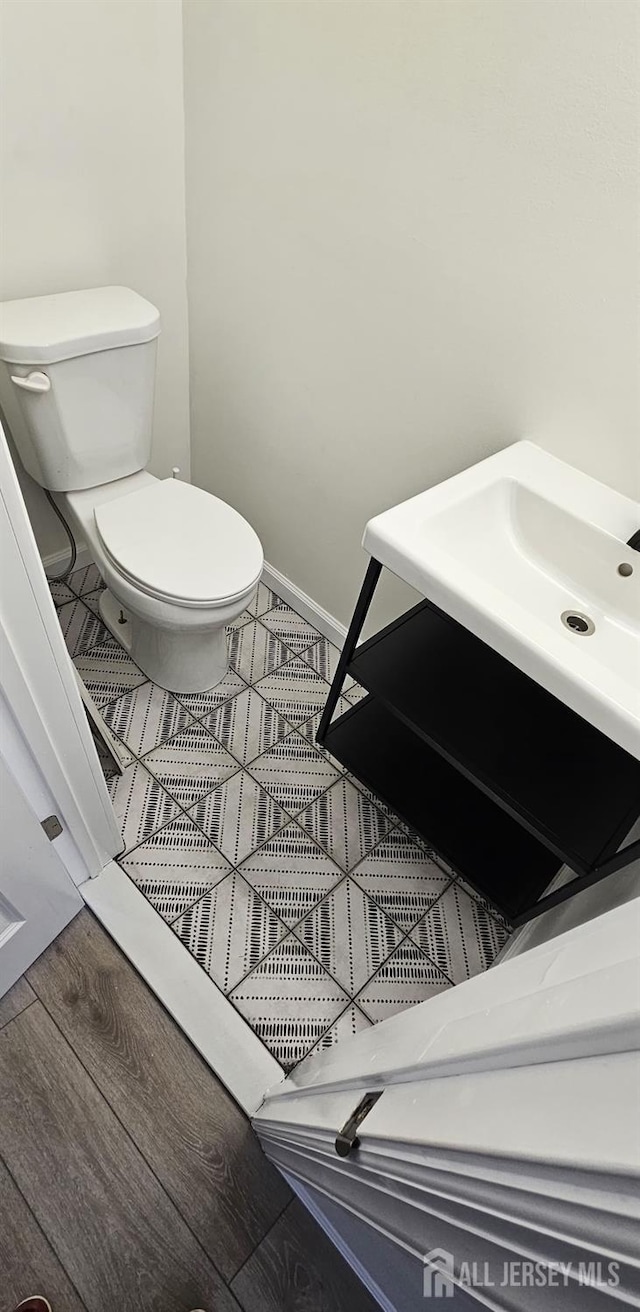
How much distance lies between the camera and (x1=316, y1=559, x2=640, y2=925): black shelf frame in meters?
1.08

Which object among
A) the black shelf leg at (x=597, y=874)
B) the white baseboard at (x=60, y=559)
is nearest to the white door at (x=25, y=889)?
the black shelf leg at (x=597, y=874)

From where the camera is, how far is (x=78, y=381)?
1.47 meters

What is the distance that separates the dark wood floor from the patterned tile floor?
17cm

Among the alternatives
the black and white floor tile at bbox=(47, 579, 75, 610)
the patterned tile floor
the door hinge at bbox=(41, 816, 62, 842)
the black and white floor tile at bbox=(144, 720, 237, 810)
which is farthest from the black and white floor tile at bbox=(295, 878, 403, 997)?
the black and white floor tile at bbox=(47, 579, 75, 610)

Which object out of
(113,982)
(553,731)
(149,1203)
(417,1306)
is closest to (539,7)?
(553,731)

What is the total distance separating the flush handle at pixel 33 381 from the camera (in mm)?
1390

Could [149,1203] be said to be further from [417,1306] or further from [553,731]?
[553,731]

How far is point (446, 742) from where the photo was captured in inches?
46.2

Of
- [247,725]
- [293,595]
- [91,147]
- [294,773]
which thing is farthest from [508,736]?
[91,147]

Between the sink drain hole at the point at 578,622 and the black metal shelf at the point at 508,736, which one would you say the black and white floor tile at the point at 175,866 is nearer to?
the black metal shelf at the point at 508,736

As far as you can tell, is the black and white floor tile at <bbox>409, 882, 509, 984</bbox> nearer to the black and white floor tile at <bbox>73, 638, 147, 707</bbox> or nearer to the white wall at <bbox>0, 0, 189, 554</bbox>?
the black and white floor tile at <bbox>73, 638, 147, 707</bbox>

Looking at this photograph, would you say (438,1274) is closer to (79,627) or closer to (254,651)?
(254,651)

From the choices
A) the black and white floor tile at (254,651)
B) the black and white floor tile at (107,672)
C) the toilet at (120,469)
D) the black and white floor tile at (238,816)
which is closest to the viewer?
the toilet at (120,469)

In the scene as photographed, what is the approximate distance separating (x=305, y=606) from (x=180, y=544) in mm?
546
